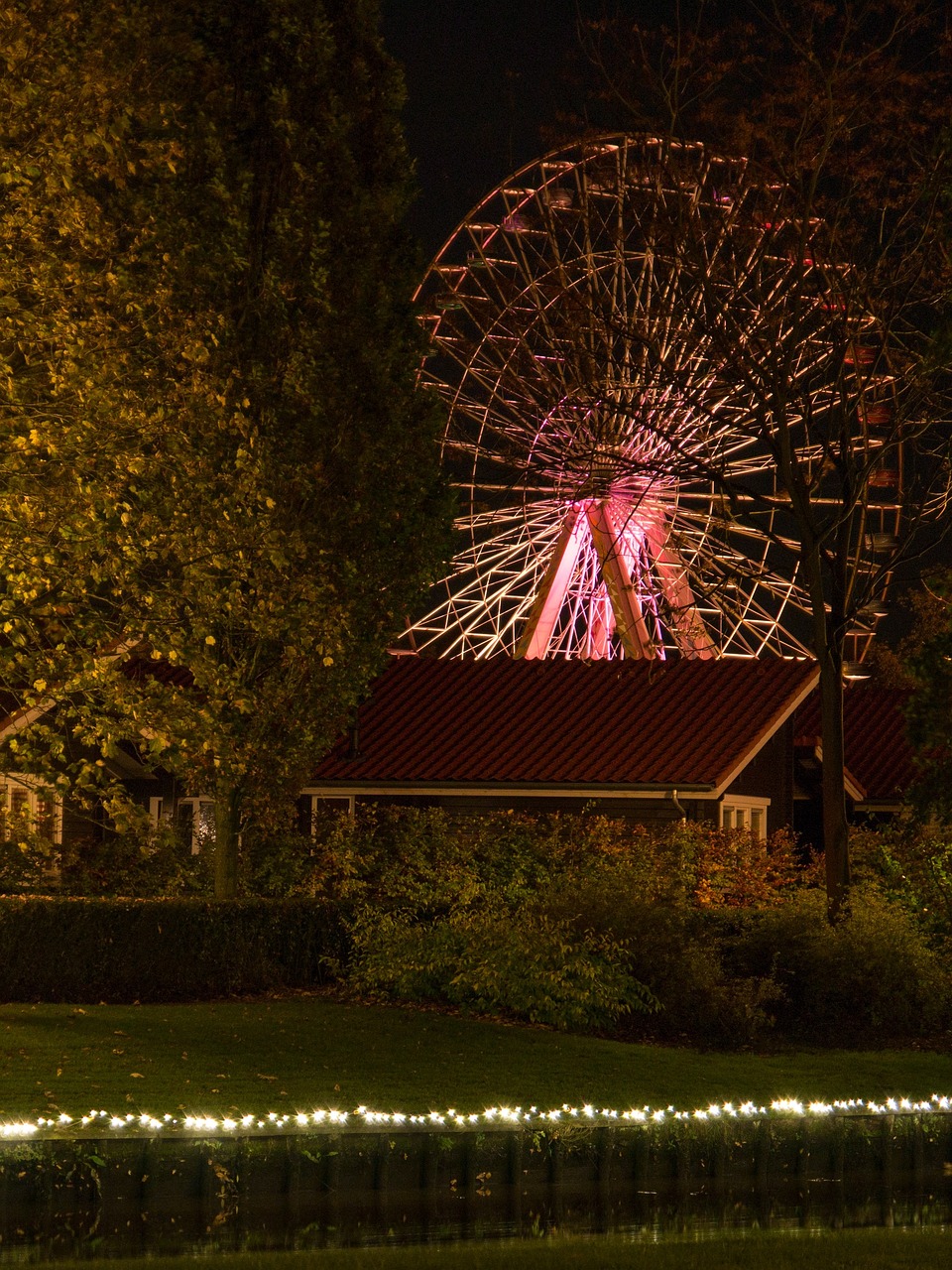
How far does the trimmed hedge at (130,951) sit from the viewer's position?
20.8 metres

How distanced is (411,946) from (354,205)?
10.5m

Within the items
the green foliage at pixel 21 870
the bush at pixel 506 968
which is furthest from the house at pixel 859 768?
the bush at pixel 506 968

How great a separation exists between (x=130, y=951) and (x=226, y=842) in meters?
3.12

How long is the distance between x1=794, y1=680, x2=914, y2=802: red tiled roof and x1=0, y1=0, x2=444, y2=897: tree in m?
16.1

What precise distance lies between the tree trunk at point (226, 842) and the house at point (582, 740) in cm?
581

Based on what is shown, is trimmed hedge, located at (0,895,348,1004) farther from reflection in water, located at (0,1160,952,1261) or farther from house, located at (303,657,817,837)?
reflection in water, located at (0,1160,952,1261)

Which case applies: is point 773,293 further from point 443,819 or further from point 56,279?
point 56,279

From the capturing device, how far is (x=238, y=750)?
23.4 meters

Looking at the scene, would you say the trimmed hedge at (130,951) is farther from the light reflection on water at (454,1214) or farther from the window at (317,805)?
the window at (317,805)

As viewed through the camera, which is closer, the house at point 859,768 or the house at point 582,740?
the house at point 582,740

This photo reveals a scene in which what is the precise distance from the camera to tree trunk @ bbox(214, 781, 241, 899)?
23844 mm

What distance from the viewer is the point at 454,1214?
38.6 ft

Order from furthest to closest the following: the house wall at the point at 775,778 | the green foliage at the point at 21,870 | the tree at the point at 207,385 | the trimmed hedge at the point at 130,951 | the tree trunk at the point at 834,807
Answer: the house wall at the point at 775,778, the green foliage at the point at 21,870, the tree trunk at the point at 834,807, the trimmed hedge at the point at 130,951, the tree at the point at 207,385

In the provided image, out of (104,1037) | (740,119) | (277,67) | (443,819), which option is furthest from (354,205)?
(104,1037)
